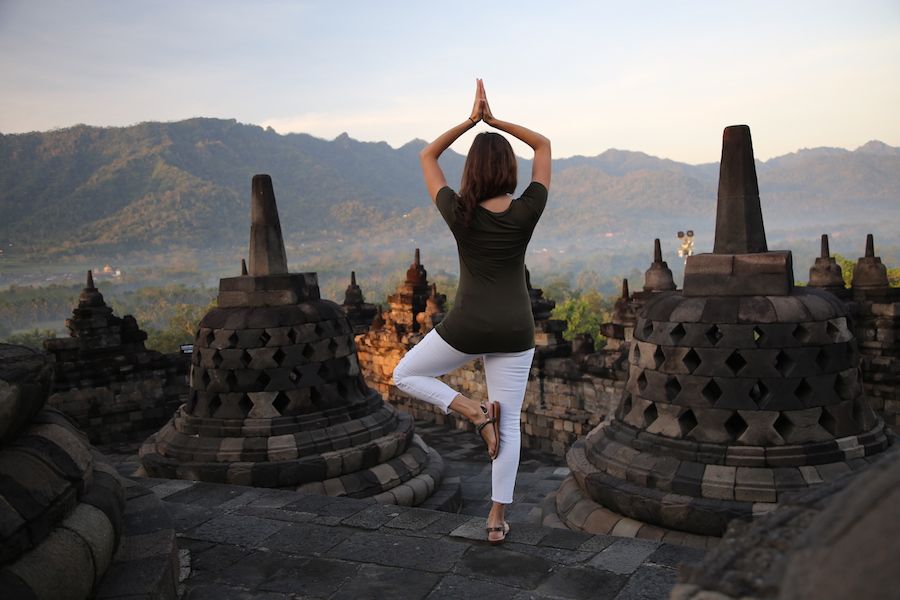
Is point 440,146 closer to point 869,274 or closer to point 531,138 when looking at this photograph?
point 531,138

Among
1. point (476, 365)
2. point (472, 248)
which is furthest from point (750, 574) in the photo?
point (476, 365)

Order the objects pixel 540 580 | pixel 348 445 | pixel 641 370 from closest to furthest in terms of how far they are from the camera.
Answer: pixel 540 580, pixel 641 370, pixel 348 445

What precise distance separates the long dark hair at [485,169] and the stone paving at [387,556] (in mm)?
1519

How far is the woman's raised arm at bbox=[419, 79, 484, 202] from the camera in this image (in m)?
3.46

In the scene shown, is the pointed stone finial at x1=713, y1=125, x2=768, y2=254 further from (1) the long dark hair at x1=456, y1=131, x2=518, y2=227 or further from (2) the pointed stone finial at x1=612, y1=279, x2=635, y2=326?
(2) the pointed stone finial at x1=612, y1=279, x2=635, y2=326

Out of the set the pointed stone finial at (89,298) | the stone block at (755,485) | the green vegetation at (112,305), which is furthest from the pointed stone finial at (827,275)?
the green vegetation at (112,305)

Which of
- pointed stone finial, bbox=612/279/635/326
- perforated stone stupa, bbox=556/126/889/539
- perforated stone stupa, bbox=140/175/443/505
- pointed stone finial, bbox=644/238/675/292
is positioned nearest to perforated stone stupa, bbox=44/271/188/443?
perforated stone stupa, bbox=140/175/443/505

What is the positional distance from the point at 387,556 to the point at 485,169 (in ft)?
6.04

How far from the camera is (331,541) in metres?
3.75

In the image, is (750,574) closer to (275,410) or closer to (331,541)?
(331,541)

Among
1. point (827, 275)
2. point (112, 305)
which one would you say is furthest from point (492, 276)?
point (112, 305)

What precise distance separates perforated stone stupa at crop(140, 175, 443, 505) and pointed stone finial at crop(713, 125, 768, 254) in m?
3.68

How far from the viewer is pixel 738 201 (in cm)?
486

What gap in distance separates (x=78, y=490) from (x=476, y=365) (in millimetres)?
10038
